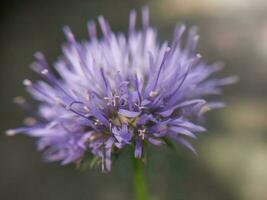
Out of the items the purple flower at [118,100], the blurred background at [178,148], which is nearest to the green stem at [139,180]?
the purple flower at [118,100]

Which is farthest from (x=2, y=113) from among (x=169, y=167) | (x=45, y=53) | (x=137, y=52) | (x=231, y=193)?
(x=137, y=52)

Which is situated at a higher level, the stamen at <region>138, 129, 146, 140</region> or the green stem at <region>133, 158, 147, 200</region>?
the stamen at <region>138, 129, 146, 140</region>

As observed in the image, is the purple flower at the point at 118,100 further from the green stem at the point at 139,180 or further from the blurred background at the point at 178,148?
the blurred background at the point at 178,148

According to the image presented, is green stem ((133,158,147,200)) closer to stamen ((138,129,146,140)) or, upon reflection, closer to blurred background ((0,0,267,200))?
stamen ((138,129,146,140))

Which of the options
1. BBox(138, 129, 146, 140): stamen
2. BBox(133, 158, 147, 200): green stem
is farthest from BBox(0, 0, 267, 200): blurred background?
BBox(138, 129, 146, 140): stamen

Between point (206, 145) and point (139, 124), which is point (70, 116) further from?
point (206, 145)
